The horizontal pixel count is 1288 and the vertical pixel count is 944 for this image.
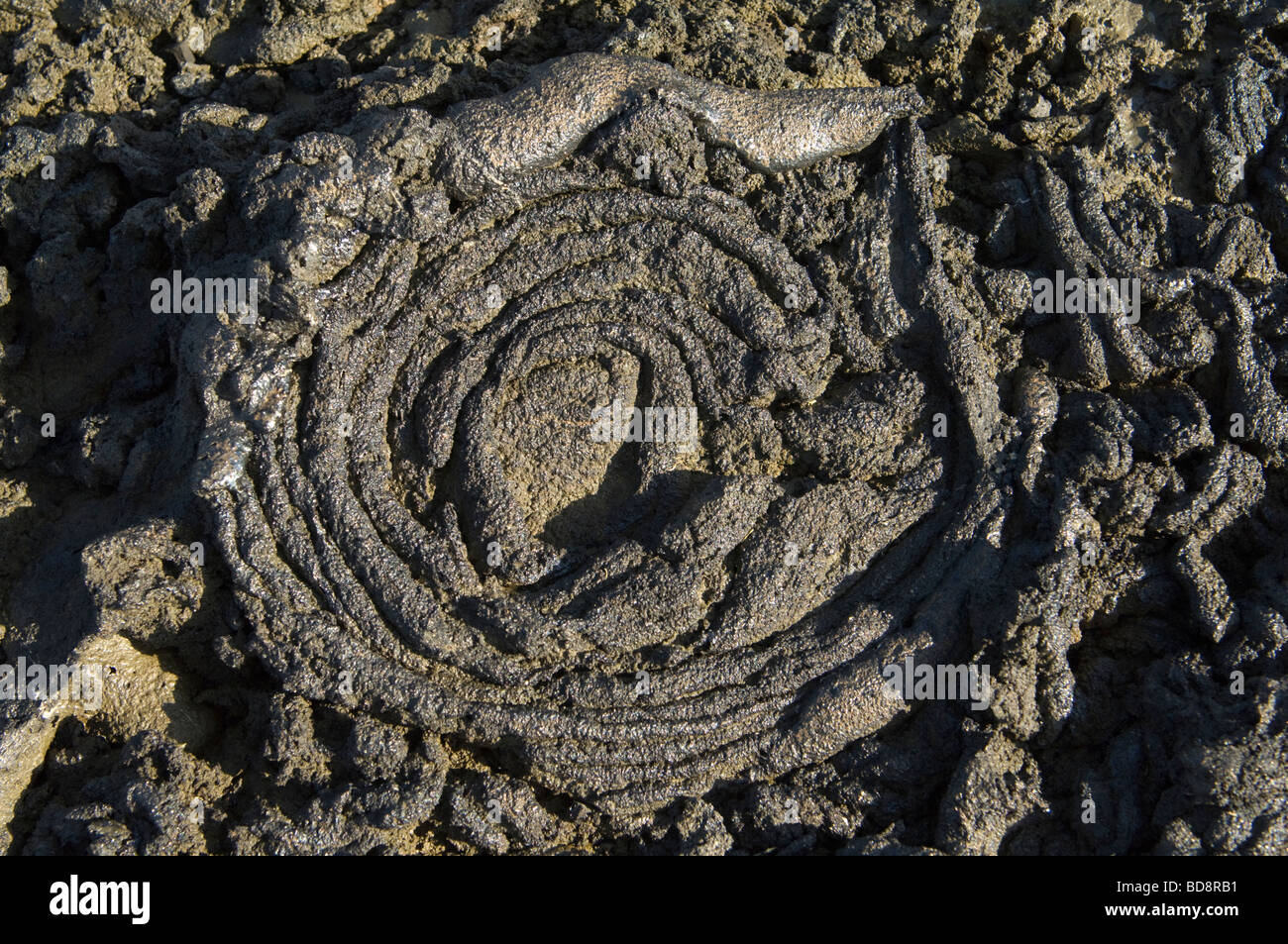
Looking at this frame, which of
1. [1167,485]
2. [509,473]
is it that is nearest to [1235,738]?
[1167,485]

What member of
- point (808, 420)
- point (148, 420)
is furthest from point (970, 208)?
point (148, 420)

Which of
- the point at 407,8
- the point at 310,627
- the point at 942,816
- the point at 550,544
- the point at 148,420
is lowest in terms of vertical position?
the point at 942,816

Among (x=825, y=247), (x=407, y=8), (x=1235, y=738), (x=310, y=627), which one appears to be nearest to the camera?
(x=1235, y=738)

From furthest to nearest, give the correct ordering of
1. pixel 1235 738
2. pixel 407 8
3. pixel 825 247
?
pixel 407 8 < pixel 825 247 < pixel 1235 738

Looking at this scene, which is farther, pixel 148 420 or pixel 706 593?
pixel 148 420

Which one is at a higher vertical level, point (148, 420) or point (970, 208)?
point (970, 208)

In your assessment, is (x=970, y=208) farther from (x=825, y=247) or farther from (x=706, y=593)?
(x=706, y=593)

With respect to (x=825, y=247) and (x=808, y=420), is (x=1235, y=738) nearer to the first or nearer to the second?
(x=808, y=420)
